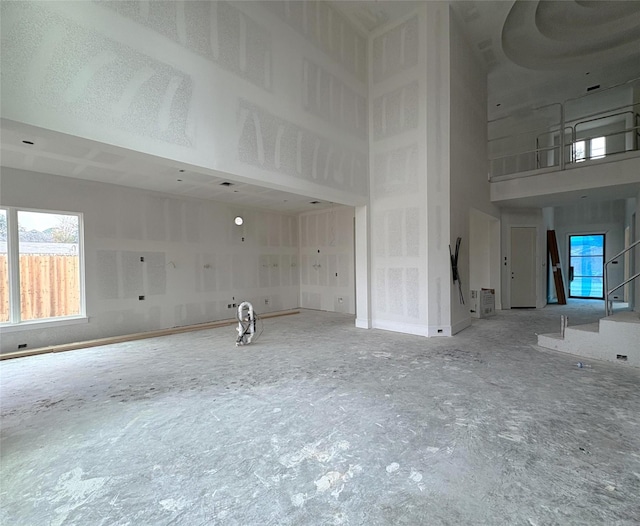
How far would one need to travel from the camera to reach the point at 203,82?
371 centimetres

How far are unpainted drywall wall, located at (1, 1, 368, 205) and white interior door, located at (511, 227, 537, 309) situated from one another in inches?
225

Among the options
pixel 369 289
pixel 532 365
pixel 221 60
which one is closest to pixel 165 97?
pixel 221 60

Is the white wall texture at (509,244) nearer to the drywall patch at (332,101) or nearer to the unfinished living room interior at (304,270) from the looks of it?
the unfinished living room interior at (304,270)

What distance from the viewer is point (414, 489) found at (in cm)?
184

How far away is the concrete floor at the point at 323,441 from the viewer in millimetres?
1723

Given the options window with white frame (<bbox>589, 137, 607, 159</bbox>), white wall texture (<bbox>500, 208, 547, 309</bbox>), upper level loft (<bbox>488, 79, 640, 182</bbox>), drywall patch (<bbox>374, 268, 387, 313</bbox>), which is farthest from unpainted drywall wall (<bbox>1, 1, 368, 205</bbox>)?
window with white frame (<bbox>589, 137, 607, 159</bbox>)

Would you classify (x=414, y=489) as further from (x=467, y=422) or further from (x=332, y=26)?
(x=332, y=26)

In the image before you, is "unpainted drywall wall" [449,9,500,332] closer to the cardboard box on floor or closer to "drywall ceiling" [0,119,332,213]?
the cardboard box on floor

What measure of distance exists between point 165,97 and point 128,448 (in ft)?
11.0

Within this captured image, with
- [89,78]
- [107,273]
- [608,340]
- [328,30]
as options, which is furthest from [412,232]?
[107,273]

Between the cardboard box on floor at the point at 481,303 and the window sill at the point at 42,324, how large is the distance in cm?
820

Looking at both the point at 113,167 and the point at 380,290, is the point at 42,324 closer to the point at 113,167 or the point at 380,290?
the point at 113,167

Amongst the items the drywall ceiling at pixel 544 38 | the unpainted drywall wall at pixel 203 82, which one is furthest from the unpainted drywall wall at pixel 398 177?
the drywall ceiling at pixel 544 38

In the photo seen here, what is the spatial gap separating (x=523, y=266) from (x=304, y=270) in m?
6.38
